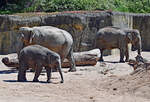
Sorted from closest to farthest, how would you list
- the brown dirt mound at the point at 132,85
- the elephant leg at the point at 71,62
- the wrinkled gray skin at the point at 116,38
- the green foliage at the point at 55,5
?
the brown dirt mound at the point at 132,85, the elephant leg at the point at 71,62, the wrinkled gray skin at the point at 116,38, the green foliage at the point at 55,5

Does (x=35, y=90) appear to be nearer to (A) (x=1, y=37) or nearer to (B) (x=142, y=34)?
(A) (x=1, y=37)

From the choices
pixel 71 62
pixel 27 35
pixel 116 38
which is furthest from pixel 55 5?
pixel 27 35

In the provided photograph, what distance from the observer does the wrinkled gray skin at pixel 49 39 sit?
574 inches

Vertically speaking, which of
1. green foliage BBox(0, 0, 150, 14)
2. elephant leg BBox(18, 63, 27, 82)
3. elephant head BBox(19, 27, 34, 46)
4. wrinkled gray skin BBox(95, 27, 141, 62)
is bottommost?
wrinkled gray skin BBox(95, 27, 141, 62)

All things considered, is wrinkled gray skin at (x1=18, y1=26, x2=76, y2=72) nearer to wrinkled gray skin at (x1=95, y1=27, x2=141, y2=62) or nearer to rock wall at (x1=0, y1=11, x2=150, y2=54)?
wrinkled gray skin at (x1=95, y1=27, x2=141, y2=62)

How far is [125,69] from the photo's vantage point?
51.6 ft

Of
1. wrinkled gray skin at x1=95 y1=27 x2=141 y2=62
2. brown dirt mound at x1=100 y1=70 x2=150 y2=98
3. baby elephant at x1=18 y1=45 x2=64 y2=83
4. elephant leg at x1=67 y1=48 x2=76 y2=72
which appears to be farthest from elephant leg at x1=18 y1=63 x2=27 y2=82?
wrinkled gray skin at x1=95 y1=27 x2=141 y2=62

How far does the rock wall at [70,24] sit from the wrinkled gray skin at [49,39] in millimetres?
5501

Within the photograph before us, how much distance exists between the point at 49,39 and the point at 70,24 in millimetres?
6180

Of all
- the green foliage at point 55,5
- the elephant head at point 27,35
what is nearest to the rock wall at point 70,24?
the green foliage at point 55,5

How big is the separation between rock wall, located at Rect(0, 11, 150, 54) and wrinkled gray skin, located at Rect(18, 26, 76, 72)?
5.50 m

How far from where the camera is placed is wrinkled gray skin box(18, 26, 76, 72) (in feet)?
47.9

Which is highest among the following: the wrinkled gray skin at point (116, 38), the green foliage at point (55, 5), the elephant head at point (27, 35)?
the elephant head at point (27, 35)

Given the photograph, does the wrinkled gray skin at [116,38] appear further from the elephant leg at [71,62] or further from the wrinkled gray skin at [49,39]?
the wrinkled gray skin at [49,39]
